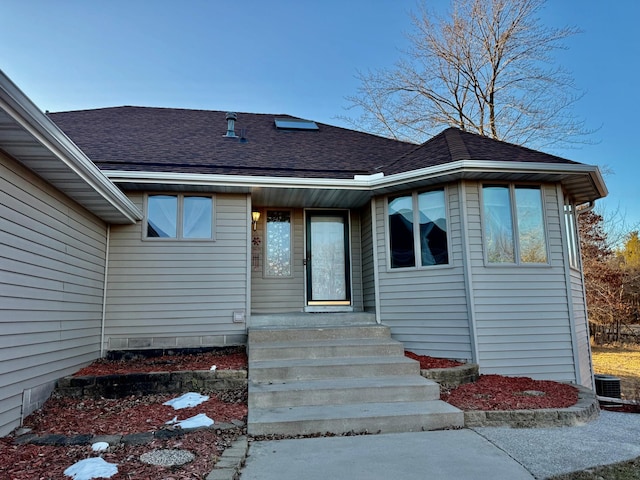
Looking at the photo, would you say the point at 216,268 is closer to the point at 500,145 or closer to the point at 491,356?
the point at 491,356

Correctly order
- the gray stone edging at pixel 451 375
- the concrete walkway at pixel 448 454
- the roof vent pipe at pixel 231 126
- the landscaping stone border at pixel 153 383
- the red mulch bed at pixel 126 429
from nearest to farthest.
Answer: the red mulch bed at pixel 126 429
the concrete walkway at pixel 448 454
the landscaping stone border at pixel 153 383
the gray stone edging at pixel 451 375
the roof vent pipe at pixel 231 126

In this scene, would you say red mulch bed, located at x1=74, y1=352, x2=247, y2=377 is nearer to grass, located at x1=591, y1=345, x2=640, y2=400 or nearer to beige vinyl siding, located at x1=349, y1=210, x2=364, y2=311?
beige vinyl siding, located at x1=349, y1=210, x2=364, y2=311

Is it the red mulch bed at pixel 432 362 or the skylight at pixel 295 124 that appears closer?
the red mulch bed at pixel 432 362

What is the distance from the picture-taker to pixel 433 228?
20.1 ft

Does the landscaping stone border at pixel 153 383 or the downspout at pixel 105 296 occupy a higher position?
the downspout at pixel 105 296

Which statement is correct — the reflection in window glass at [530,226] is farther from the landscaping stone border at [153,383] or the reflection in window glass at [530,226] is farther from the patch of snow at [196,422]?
the patch of snow at [196,422]

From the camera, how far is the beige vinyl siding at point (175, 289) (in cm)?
606

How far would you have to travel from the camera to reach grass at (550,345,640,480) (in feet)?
9.29

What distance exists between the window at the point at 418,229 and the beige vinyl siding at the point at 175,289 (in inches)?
95.5

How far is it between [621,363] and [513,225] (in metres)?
10.4

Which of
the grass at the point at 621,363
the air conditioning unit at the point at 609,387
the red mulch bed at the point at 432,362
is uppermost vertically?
the red mulch bed at the point at 432,362

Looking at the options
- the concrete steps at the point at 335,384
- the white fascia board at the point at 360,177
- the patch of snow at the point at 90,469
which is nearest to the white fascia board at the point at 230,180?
the white fascia board at the point at 360,177

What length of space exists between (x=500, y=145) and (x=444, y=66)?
9322mm

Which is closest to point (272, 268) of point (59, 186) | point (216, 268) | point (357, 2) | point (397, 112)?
point (216, 268)
